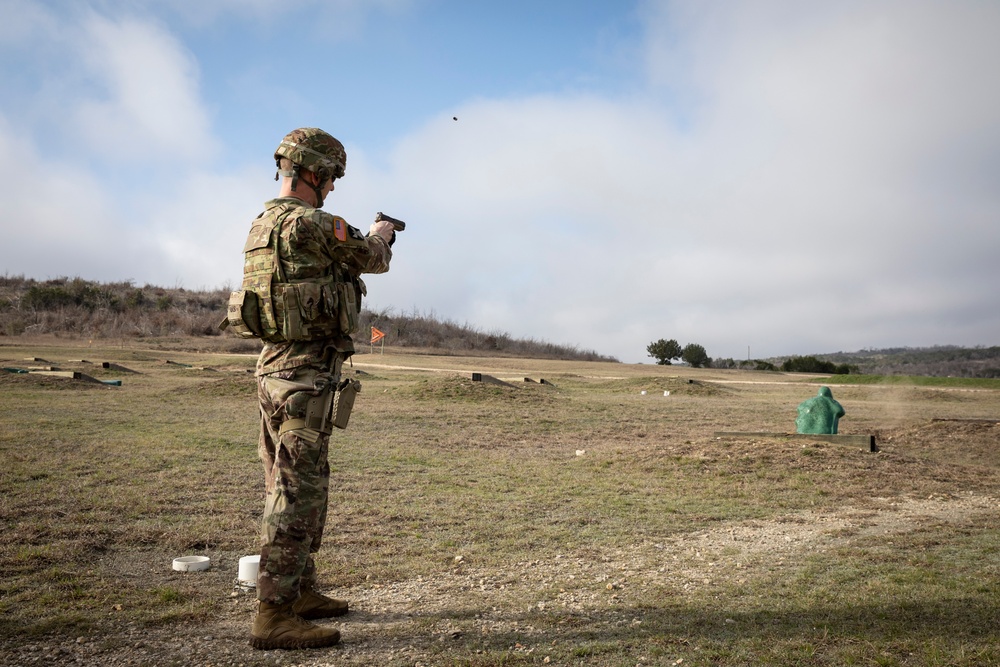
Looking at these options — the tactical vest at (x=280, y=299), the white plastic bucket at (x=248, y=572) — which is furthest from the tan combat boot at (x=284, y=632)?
the tactical vest at (x=280, y=299)

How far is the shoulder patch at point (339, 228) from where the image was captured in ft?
13.6

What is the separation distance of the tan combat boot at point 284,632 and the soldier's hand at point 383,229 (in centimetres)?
211

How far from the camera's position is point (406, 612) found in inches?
177

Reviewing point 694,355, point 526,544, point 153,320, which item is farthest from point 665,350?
point 526,544

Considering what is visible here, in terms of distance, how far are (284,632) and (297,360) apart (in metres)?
1.39

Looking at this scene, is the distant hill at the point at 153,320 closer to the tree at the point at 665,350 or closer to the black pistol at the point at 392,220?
the tree at the point at 665,350

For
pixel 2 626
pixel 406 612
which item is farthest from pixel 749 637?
pixel 2 626

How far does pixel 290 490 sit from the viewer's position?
404 cm

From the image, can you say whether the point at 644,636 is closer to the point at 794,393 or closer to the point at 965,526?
the point at 965,526

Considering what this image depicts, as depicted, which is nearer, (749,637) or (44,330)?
(749,637)

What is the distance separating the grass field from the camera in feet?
13.0

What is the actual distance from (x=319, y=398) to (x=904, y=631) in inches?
132

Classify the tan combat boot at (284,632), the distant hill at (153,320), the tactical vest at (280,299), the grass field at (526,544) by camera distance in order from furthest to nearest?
1. the distant hill at (153,320)
2. the tactical vest at (280,299)
3. the grass field at (526,544)
4. the tan combat boot at (284,632)

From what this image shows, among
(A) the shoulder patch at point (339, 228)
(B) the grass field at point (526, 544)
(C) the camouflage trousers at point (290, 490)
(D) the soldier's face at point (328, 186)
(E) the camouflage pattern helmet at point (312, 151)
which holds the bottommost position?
(B) the grass field at point (526, 544)
